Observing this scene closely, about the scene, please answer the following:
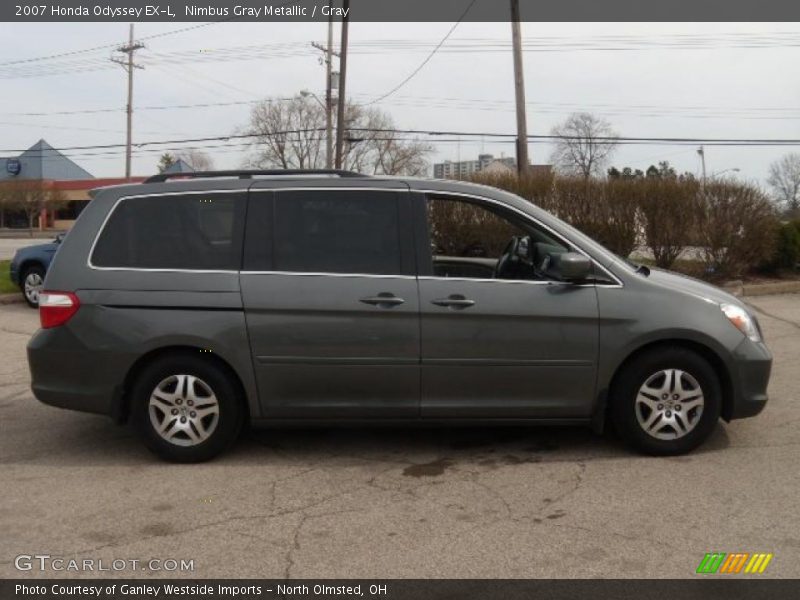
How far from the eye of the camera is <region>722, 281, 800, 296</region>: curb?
12961mm

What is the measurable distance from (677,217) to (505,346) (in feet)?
32.9

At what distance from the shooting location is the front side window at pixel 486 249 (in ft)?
15.6

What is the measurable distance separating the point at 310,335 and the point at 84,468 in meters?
1.74

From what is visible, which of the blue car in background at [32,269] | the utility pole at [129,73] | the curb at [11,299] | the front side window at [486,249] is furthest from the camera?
the utility pole at [129,73]

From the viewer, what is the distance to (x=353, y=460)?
4812mm

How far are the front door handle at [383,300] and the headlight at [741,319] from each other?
2090mm

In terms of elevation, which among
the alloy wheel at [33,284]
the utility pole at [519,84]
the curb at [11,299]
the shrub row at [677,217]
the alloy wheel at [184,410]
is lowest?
the alloy wheel at [184,410]

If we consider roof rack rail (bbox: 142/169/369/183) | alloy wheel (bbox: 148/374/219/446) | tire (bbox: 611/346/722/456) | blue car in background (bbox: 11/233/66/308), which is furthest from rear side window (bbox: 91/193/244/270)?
blue car in background (bbox: 11/233/66/308)

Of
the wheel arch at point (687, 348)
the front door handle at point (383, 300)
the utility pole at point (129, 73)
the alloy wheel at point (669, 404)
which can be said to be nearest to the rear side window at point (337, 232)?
the front door handle at point (383, 300)

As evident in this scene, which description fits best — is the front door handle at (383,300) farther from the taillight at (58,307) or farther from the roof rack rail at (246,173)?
the taillight at (58,307)

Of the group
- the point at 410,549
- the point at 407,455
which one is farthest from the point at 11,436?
the point at 410,549

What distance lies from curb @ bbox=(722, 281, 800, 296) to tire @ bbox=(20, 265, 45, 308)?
11781 mm

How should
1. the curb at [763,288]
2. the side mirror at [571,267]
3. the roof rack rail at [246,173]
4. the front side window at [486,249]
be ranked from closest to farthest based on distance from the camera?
the side mirror at [571,267], the front side window at [486,249], the roof rack rail at [246,173], the curb at [763,288]

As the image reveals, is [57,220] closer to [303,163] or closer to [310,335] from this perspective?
[303,163]
